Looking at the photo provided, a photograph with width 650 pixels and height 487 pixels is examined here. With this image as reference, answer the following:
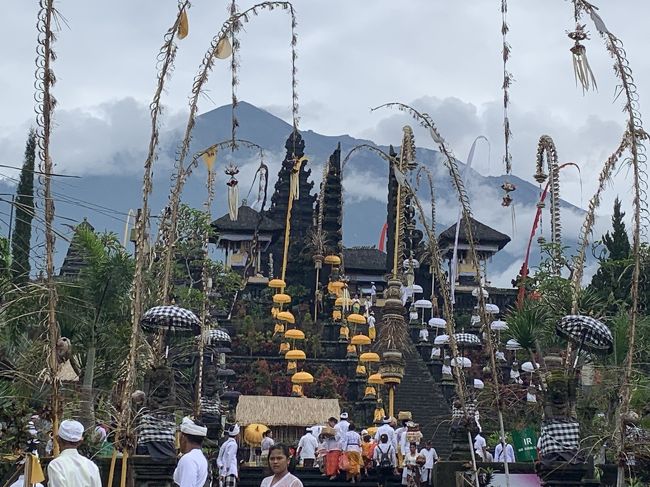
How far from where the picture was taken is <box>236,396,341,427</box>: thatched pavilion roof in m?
32.5

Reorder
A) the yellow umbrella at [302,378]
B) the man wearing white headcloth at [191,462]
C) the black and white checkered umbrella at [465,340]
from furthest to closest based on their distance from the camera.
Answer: the black and white checkered umbrella at [465,340], the yellow umbrella at [302,378], the man wearing white headcloth at [191,462]

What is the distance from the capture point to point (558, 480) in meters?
16.9

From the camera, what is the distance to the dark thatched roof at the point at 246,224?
198 feet

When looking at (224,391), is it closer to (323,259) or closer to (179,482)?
(323,259)

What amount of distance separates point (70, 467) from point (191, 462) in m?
2.47

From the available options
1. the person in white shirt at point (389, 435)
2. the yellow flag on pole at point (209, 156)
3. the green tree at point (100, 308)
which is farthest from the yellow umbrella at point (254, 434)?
the yellow flag on pole at point (209, 156)

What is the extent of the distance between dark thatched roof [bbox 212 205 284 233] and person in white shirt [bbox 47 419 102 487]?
163ft

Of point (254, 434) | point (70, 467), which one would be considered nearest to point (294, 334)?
point (254, 434)

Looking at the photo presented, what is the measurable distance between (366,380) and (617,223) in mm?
13356

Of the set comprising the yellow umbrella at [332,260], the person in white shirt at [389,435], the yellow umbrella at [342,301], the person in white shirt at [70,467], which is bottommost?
the person in white shirt at [70,467]

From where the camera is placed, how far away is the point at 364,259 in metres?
66.1

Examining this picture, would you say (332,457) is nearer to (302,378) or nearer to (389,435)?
(389,435)

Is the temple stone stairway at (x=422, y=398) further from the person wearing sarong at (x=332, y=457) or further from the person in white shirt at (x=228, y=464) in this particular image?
the person in white shirt at (x=228, y=464)

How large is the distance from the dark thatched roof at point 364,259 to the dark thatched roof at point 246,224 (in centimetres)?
472
